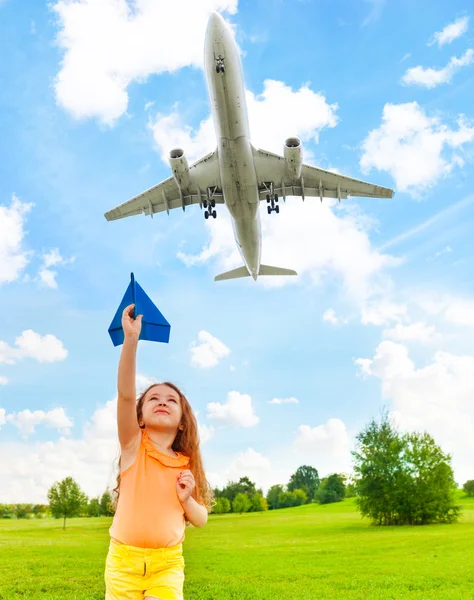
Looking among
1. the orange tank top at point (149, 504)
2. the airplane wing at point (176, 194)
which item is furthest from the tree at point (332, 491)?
the orange tank top at point (149, 504)

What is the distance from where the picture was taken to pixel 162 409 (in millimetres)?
3961

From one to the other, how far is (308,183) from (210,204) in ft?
18.5

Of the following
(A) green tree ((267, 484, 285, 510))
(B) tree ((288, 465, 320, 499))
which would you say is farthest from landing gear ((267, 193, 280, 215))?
(B) tree ((288, 465, 320, 499))

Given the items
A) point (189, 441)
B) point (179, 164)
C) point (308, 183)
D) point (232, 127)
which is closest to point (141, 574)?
point (189, 441)

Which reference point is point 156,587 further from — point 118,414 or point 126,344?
point 126,344

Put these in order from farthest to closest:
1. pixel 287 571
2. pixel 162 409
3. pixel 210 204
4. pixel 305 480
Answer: pixel 305 480 < pixel 210 204 < pixel 287 571 < pixel 162 409

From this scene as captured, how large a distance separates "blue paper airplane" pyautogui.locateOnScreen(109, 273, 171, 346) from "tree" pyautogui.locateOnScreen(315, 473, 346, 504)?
3515 inches

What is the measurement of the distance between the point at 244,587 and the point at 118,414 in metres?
14.0

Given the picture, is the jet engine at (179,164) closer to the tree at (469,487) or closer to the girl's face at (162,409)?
the girl's face at (162,409)

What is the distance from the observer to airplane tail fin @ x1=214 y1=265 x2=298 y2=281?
3403cm

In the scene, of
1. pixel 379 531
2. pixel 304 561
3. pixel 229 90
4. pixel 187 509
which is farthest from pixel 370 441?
pixel 187 509

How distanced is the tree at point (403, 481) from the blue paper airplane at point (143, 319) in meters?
45.1

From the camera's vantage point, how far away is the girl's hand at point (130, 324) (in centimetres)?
356

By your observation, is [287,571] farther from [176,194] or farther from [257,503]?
[257,503]
